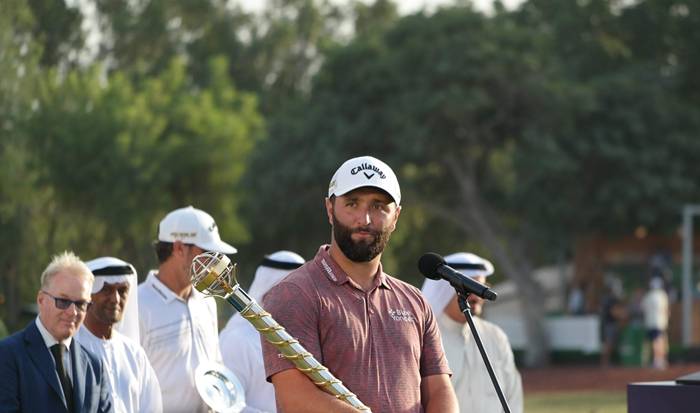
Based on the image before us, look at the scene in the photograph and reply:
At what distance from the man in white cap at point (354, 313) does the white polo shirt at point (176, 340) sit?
288 cm

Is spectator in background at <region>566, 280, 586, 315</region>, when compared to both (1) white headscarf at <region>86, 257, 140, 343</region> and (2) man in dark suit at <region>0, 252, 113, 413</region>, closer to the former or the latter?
(1) white headscarf at <region>86, 257, 140, 343</region>

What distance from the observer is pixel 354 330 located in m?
5.19

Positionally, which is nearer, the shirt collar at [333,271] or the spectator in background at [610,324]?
the shirt collar at [333,271]

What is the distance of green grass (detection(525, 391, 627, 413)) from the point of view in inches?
828

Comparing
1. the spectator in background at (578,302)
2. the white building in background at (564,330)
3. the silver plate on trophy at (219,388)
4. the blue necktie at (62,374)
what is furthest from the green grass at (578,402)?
the blue necktie at (62,374)

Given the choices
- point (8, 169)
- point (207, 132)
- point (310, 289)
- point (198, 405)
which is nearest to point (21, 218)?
point (8, 169)

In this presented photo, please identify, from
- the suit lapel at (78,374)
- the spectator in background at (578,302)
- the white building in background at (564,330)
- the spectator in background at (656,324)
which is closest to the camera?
the suit lapel at (78,374)

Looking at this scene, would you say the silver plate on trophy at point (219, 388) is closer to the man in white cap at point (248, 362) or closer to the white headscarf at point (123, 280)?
the man in white cap at point (248, 362)

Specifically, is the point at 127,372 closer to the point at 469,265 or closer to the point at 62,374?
the point at 62,374

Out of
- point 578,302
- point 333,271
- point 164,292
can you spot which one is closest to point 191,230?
point 164,292

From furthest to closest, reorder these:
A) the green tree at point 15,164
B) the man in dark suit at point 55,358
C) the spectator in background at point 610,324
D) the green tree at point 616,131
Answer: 1. the green tree at point 616,131
2. the spectator in background at point 610,324
3. the green tree at point 15,164
4. the man in dark suit at point 55,358

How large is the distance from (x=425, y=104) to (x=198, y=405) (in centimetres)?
2765

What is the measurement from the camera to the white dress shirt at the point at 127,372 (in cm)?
725

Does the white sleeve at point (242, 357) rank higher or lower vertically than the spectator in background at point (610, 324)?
lower
